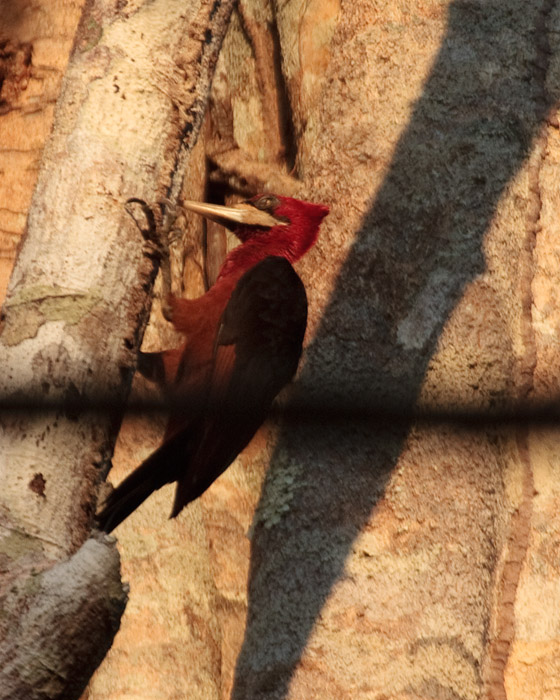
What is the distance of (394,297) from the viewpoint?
9.06ft

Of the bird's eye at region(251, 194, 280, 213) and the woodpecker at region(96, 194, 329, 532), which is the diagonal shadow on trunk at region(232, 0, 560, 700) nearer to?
the woodpecker at region(96, 194, 329, 532)

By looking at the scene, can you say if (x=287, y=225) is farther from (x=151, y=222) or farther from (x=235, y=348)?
(x=151, y=222)

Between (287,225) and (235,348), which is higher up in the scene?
(287,225)

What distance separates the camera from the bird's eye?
3098 mm

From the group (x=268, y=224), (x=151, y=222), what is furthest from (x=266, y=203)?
(x=151, y=222)

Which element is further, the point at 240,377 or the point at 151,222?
the point at 240,377

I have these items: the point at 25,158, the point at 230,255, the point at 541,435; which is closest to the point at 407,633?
the point at 541,435

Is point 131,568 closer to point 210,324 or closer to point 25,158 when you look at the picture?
point 210,324

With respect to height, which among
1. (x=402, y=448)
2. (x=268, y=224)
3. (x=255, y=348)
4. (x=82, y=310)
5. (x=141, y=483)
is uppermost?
(x=268, y=224)

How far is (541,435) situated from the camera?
8.96ft

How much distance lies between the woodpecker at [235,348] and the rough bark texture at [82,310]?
1.06m

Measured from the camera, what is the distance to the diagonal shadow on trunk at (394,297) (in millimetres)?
2559

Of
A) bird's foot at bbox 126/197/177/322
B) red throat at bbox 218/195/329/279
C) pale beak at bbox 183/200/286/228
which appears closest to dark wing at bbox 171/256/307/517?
red throat at bbox 218/195/329/279

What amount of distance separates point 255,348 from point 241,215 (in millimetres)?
502
